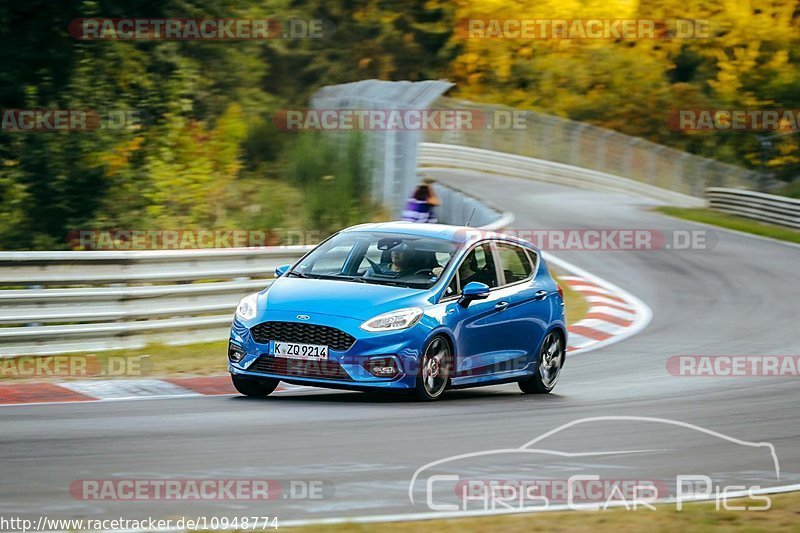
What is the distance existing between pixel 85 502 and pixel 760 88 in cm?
5124

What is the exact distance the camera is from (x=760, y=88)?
180ft

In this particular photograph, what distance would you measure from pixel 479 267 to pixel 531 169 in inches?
1424

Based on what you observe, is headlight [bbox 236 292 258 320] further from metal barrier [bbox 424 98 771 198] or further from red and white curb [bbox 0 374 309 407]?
metal barrier [bbox 424 98 771 198]

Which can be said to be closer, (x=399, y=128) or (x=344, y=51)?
(x=399, y=128)

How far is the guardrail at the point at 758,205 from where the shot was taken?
1362 inches

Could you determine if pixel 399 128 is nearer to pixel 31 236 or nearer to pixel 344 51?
pixel 31 236

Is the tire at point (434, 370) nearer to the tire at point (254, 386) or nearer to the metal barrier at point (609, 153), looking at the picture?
the tire at point (254, 386)

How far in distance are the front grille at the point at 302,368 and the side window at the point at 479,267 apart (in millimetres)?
1672

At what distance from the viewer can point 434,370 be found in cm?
1135

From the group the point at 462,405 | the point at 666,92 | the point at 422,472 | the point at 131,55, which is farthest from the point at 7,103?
the point at 666,92

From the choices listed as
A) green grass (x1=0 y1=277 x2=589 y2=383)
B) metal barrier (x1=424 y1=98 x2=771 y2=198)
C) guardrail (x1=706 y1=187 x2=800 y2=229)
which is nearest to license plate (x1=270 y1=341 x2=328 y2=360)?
green grass (x1=0 y1=277 x2=589 y2=383)

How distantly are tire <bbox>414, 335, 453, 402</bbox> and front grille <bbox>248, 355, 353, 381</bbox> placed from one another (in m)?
0.64

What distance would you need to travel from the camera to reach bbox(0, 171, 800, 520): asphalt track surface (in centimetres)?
729

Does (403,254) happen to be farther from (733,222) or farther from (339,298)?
(733,222)
